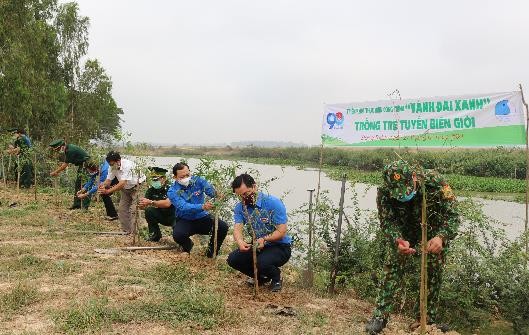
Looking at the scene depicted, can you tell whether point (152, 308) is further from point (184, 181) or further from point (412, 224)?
point (412, 224)

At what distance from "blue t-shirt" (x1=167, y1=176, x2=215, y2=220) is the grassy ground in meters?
0.55

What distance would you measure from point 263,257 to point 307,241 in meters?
1.01

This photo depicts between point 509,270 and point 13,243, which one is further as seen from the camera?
point 13,243

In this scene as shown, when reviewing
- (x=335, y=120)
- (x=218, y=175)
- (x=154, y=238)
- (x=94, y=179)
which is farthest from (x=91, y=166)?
(x=335, y=120)

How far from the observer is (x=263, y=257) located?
14.9 feet

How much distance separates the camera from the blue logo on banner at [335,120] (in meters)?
6.42

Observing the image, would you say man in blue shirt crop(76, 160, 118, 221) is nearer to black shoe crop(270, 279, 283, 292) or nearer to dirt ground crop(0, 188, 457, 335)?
dirt ground crop(0, 188, 457, 335)

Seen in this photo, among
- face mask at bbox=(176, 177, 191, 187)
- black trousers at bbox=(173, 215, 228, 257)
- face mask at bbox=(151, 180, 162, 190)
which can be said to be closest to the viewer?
face mask at bbox=(176, 177, 191, 187)

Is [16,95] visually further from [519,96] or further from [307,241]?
[519,96]

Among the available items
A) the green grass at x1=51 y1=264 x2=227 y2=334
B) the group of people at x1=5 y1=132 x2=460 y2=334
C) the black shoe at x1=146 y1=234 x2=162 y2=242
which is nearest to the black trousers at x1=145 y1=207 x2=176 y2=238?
the group of people at x1=5 y1=132 x2=460 y2=334

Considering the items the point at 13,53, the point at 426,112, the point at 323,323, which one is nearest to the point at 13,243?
the point at 323,323

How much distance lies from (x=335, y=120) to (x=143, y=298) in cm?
364

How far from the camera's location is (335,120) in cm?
647

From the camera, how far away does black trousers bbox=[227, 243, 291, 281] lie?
14.9ft
